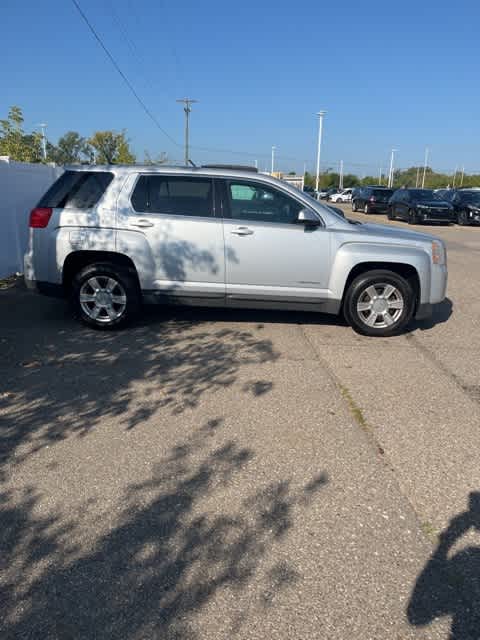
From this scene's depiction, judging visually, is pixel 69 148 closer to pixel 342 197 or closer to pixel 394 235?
pixel 342 197

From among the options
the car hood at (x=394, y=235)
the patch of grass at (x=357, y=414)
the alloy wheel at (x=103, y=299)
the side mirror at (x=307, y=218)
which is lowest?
the patch of grass at (x=357, y=414)

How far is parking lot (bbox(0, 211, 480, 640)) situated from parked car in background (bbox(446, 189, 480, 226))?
21.0 metres

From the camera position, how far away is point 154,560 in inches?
104

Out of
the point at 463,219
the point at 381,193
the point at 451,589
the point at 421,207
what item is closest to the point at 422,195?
the point at 421,207

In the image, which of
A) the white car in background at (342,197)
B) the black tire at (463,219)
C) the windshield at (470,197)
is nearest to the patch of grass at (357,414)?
the black tire at (463,219)

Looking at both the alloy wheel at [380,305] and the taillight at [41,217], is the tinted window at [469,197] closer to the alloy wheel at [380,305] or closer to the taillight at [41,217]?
the alloy wheel at [380,305]

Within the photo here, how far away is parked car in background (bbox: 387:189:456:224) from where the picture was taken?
80.2 feet

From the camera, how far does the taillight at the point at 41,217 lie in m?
6.12

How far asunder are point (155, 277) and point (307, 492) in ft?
12.0

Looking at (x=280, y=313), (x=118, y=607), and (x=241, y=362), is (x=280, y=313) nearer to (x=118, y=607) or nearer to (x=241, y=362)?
(x=241, y=362)

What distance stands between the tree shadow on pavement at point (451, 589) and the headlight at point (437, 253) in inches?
160

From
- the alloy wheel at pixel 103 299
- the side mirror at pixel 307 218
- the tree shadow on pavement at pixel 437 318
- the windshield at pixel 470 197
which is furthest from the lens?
the windshield at pixel 470 197

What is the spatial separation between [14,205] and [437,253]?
7.01 m

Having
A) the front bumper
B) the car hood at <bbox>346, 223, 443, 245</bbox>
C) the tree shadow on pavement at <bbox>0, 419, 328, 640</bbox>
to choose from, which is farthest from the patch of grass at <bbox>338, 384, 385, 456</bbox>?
the front bumper
